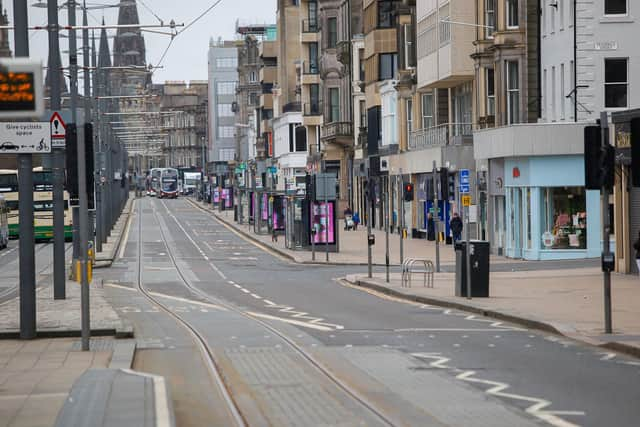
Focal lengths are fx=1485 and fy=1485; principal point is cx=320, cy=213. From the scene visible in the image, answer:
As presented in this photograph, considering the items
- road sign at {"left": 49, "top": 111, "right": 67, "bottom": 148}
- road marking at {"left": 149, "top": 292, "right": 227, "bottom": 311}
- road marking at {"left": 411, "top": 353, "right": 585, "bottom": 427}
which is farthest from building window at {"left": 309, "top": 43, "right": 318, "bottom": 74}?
road marking at {"left": 411, "top": 353, "right": 585, "bottom": 427}

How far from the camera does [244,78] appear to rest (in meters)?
187

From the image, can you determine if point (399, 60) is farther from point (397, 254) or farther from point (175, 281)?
point (175, 281)

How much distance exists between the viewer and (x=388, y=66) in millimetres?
84438

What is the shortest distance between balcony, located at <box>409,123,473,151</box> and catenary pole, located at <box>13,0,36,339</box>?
140 ft

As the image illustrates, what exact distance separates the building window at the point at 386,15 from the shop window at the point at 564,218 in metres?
32.0

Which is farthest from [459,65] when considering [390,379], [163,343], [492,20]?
[390,379]

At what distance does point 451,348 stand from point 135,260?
3886 cm

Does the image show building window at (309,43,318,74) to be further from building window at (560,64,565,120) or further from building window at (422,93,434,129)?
building window at (560,64,565,120)

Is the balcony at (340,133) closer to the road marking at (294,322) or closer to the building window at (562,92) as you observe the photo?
the building window at (562,92)

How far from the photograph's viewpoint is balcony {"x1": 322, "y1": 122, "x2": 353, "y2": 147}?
3839 inches

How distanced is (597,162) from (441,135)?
150ft

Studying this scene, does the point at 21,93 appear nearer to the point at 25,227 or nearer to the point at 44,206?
the point at 25,227

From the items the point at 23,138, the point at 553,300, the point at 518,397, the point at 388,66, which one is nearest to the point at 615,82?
the point at 553,300


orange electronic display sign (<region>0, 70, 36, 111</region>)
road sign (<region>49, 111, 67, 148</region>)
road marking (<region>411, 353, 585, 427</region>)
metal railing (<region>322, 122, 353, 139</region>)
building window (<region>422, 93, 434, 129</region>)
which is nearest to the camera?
orange electronic display sign (<region>0, 70, 36, 111</region>)
